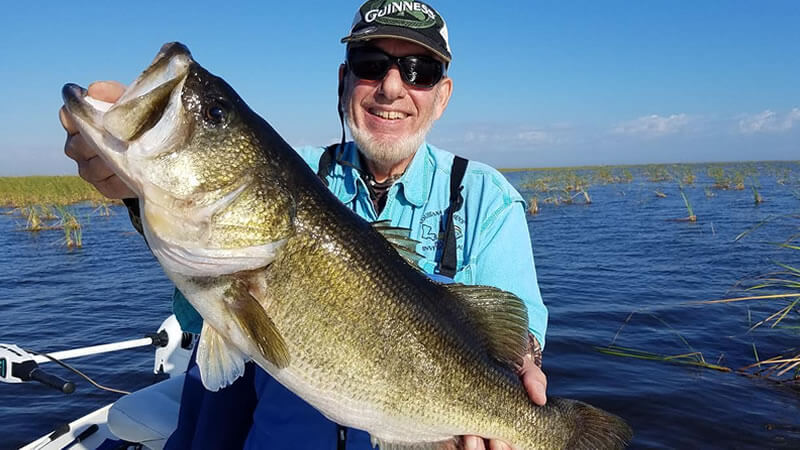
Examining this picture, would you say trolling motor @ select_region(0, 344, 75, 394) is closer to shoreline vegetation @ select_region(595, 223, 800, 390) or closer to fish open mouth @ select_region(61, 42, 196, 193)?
fish open mouth @ select_region(61, 42, 196, 193)

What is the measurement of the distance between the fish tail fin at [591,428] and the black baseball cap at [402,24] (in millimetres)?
2255

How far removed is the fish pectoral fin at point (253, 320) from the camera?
6.35 feet

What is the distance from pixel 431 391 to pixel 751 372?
7.33m

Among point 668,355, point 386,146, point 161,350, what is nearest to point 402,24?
point 386,146

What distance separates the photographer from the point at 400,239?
7.89 ft

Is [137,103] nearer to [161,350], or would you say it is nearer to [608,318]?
[161,350]

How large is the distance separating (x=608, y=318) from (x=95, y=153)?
975cm

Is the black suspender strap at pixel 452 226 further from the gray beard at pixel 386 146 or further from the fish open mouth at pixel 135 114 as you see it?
the fish open mouth at pixel 135 114

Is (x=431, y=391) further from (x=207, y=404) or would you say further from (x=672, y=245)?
(x=672, y=245)

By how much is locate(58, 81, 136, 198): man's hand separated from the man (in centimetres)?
141

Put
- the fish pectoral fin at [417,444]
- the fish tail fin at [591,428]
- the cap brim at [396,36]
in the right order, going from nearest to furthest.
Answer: the fish pectoral fin at [417,444] < the fish tail fin at [591,428] < the cap brim at [396,36]

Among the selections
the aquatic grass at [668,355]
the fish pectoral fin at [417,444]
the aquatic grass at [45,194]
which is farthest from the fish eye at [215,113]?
the aquatic grass at [45,194]

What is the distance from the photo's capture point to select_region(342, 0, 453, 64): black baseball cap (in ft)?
11.2

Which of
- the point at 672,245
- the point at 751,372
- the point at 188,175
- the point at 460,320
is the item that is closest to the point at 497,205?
the point at 460,320
